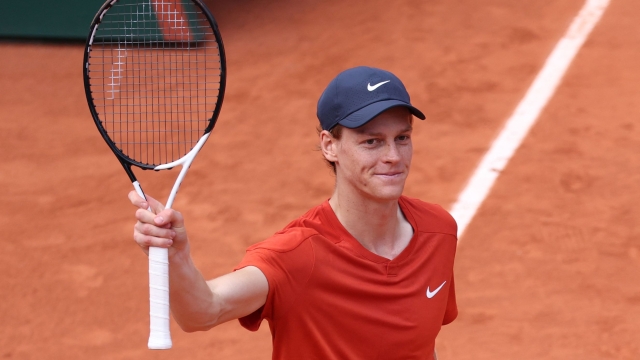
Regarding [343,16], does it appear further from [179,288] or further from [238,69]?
[179,288]

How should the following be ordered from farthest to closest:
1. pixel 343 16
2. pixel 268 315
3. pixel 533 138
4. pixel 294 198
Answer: pixel 343 16
pixel 533 138
pixel 294 198
pixel 268 315

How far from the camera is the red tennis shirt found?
2781mm

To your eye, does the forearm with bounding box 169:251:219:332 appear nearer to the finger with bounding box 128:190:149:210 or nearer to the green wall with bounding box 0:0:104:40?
the finger with bounding box 128:190:149:210

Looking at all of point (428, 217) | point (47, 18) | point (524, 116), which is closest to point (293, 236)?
point (428, 217)

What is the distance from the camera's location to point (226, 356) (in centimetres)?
550

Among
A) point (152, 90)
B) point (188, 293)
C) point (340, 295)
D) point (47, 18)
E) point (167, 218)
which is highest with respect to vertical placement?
point (167, 218)

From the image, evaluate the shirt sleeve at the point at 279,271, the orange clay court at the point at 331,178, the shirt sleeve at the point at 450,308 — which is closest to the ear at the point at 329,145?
the shirt sleeve at the point at 279,271

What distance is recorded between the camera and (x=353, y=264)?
2938 millimetres

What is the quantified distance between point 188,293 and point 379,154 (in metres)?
0.81

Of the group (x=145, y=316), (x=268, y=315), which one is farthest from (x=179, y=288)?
(x=145, y=316)

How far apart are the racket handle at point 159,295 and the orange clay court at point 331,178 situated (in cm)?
299

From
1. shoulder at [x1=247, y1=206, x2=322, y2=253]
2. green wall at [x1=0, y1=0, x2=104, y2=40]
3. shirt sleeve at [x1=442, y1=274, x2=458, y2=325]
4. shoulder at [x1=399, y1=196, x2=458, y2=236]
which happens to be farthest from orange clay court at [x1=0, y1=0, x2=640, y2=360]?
shoulder at [x1=247, y1=206, x2=322, y2=253]

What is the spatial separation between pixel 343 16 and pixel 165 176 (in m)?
3.77

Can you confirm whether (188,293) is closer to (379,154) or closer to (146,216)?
(146,216)
